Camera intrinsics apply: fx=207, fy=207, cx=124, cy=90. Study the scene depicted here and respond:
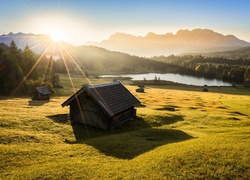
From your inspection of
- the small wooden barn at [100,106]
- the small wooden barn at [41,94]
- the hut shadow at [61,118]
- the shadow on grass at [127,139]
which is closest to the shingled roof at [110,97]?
the small wooden barn at [100,106]

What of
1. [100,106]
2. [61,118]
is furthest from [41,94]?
[100,106]

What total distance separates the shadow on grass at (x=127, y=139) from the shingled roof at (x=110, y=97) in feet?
9.89

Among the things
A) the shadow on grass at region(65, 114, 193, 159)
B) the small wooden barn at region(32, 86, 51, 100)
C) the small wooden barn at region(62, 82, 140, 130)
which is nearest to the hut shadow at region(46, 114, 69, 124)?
the small wooden barn at region(62, 82, 140, 130)

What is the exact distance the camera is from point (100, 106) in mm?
27406

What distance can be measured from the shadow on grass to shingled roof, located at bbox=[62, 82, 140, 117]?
3.01 metres

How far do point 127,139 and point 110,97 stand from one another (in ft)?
29.4

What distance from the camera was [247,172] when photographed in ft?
45.2

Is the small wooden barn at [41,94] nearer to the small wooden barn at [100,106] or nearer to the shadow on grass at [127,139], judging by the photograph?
the small wooden barn at [100,106]

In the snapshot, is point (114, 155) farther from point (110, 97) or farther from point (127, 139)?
point (110, 97)

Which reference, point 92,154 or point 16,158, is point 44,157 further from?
point 92,154

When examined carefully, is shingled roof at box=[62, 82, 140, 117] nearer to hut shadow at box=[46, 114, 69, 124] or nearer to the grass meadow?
hut shadow at box=[46, 114, 69, 124]

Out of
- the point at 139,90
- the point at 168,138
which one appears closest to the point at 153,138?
the point at 168,138

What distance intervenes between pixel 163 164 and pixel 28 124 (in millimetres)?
19961

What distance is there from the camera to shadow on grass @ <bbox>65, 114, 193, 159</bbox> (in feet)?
Result: 62.7
